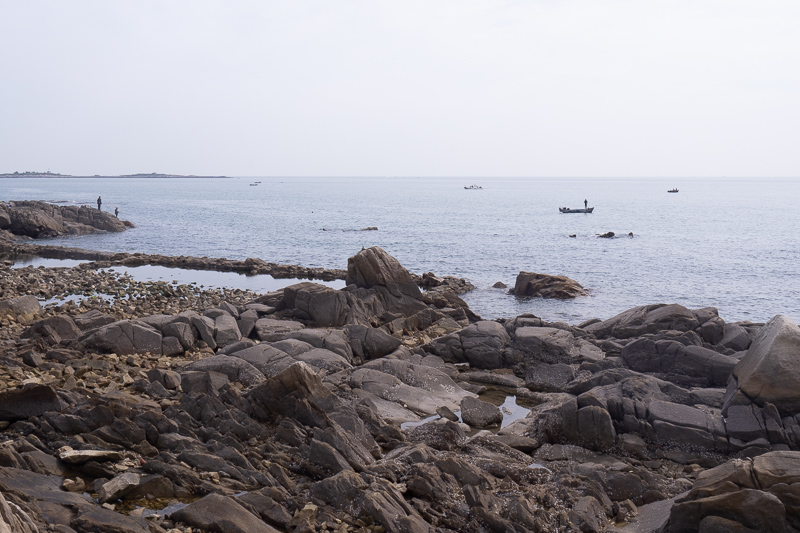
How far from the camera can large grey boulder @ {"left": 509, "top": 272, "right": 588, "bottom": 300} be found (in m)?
41.1

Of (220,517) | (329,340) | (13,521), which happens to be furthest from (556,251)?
(13,521)

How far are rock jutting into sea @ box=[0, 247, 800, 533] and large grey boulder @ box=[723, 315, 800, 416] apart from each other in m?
0.05

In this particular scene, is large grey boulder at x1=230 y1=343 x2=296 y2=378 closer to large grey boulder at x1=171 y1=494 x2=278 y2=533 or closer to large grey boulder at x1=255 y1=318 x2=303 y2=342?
large grey boulder at x1=255 y1=318 x2=303 y2=342

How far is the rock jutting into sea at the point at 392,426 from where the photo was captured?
36.3 ft

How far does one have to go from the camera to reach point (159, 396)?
54.2 feet

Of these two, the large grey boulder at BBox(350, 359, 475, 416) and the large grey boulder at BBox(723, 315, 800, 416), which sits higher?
the large grey boulder at BBox(723, 315, 800, 416)

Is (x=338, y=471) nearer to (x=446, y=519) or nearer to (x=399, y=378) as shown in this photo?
(x=446, y=519)

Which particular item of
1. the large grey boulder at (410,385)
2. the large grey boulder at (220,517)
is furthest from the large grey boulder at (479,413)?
the large grey boulder at (220,517)

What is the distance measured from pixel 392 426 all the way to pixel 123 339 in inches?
456

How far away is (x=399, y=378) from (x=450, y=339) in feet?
16.9

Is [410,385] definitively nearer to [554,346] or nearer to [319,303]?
[554,346]

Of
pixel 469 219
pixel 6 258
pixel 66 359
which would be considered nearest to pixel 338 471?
pixel 66 359

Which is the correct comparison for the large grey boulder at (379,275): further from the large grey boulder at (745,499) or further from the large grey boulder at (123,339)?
the large grey boulder at (745,499)

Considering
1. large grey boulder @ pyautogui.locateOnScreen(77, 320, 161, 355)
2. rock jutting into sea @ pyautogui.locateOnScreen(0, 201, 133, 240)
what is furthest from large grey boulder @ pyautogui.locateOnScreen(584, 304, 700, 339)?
rock jutting into sea @ pyautogui.locateOnScreen(0, 201, 133, 240)
